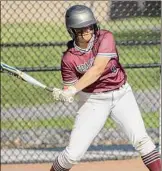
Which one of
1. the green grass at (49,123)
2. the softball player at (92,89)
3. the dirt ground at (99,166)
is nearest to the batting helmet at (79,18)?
the softball player at (92,89)

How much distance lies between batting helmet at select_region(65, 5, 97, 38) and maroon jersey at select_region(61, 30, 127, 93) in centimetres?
16

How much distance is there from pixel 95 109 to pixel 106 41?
1.94ft

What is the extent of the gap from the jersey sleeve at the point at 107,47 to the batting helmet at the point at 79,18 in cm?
17

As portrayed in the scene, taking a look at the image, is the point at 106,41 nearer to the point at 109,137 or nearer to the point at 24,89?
the point at 109,137

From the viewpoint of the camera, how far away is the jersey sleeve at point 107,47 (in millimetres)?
5695

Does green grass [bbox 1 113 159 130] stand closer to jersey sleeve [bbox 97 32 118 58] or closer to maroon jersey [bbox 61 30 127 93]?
maroon jersey [bbox 61 30 127 93]

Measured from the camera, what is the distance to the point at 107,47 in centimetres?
572

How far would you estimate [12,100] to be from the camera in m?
9.69

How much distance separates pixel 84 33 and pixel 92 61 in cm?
25

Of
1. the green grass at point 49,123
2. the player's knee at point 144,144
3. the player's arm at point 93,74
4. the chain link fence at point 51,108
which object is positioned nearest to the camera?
the player's arm at point 93,74

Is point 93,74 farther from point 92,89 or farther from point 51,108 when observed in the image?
point 51,108

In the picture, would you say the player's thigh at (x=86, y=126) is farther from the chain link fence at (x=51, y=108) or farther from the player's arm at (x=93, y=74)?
the chain link fence at (x=51, y=108)

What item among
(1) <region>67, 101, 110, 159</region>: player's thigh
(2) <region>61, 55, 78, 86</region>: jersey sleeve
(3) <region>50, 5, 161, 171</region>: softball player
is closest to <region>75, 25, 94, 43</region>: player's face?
(3) <region>50, 5, 161, 171</region>: softball player

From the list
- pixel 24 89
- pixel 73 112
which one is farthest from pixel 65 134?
pixel 24 89
